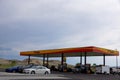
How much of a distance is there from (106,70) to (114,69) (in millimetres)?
4767

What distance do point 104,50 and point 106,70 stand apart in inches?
158

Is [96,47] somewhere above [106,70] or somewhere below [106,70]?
above

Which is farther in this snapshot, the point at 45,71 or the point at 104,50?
the point at 104,50

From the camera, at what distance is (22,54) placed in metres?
63.6

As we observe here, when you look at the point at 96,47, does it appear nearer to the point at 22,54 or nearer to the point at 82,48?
the point at 82,48

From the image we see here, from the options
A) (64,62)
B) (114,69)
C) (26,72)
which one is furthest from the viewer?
(64,62)

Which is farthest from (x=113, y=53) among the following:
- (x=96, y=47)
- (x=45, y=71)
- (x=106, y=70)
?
(x=45, y=71)

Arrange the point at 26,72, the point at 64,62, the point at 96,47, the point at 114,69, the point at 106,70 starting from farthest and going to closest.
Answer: the point at 64,62 < the point at 114,69 < the point at 106,70 < the point at 96,47 < the point at 26,72

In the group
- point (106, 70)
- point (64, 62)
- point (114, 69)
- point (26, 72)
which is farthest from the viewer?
point (64, 62)

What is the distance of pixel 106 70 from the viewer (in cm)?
5119

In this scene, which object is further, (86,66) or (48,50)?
(48,50)

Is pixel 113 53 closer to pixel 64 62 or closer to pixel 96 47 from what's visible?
pixel 96 47

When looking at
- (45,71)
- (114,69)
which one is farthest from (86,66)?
(45,71)

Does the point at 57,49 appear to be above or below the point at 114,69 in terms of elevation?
above
